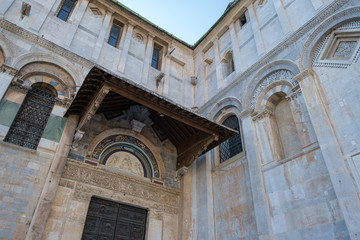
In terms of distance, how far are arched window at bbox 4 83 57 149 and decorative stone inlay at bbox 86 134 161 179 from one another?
176 cm

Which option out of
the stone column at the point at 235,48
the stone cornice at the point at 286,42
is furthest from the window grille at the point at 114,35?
the stone column at the point at 235,48

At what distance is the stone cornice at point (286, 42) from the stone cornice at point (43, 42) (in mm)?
5247

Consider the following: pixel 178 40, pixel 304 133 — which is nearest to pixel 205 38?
pixel 178 40

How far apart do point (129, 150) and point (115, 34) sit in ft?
18.0

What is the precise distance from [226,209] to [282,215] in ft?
6.74

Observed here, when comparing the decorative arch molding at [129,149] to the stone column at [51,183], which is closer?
the stone column at [51,183]

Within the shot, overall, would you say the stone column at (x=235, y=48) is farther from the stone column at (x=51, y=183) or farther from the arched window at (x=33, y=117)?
the arched window at (x=33, y=117)

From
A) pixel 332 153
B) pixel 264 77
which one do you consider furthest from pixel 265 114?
pixel 332 153

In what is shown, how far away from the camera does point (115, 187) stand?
8.05m

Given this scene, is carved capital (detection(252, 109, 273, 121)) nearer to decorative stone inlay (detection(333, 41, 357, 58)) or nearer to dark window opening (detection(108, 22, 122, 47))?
decorative stone inlay (detection(333, 41, 357, 58))

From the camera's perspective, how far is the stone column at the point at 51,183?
6.10 metres

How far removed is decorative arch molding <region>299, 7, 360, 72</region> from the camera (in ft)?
22.0

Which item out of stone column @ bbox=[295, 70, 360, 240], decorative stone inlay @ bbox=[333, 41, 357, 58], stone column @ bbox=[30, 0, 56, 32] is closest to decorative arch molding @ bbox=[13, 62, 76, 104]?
stone column @ bbox=[30, 0, 56, 32]

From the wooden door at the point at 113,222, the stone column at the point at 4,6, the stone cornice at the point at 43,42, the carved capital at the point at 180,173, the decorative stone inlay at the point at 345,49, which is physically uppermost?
the stone column at the point at 4,6
